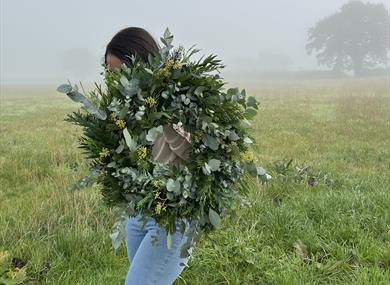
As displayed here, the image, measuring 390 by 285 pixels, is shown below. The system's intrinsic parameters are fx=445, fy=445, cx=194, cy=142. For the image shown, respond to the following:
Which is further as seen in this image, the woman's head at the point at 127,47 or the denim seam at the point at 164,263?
the woman's head at the point at 127,47

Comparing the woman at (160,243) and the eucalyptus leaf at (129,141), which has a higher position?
the eucalyptus leaf at (129,141)

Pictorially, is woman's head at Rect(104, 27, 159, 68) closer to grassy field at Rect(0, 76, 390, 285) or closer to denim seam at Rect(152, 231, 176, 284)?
grassy field at Rect(0, 76, 390, 285)

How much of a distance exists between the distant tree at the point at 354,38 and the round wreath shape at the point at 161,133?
271ft

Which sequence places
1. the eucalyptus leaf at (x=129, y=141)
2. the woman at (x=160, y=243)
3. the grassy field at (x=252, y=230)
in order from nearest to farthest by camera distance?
the eucalyptus leaf at (x=129, y=141) < the woman at (x=160, y=243) < the grassy field at (x=252, y=230)

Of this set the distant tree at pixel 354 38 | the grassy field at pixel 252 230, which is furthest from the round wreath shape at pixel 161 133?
the distant tree at pixel 354 38

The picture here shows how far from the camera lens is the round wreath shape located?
2.33 metres

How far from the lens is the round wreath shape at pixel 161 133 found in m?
2.33

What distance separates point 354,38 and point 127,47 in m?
86.0

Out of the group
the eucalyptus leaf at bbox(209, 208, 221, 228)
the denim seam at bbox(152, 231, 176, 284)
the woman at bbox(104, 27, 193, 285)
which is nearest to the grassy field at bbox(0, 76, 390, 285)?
the woman at bbox(104, 27, 193, 285)

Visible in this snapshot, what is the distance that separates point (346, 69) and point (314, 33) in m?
10.1

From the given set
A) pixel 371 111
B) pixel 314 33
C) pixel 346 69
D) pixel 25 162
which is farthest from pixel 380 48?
pixel 25 162

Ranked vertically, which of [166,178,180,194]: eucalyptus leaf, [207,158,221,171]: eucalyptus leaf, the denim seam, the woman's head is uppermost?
the woman's head

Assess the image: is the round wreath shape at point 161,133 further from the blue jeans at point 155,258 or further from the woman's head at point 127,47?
the woman's head at point 127,47

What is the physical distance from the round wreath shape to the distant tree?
271ft
